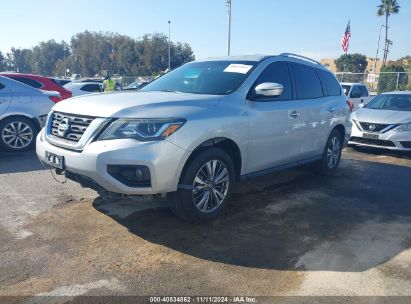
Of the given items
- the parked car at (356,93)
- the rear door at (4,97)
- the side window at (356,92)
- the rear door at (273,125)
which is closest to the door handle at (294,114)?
the rear door at (273,125)

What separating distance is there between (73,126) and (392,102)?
8190mm

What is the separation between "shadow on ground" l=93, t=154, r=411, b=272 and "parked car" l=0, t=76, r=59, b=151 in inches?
152

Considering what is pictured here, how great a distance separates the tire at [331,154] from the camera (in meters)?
6.34

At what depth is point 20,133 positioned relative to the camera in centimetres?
773

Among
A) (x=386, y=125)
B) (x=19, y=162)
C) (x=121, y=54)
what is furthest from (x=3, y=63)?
(x=386, y=125)

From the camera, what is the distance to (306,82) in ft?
18.7

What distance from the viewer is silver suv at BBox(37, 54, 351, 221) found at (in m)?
3.57

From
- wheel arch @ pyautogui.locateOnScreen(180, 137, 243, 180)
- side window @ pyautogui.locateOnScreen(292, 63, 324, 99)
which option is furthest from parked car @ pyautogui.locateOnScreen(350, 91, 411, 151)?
wheel arch @ pyautogui.locateOnScreen(180, 137, 243, 180)

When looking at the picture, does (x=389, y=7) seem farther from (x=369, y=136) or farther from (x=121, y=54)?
(x=369, y=136)

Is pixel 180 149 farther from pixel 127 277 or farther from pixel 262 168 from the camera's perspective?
pixel 262 168

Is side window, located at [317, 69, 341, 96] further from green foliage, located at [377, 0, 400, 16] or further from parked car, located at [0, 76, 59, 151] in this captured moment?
green foliage, located at [377, 0, 400, 16]

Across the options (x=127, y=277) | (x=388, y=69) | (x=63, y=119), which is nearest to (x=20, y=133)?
(x=63, y=119)

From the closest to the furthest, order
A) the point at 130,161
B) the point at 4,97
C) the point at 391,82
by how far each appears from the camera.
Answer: the point at 130,161, the point at 4,97, the point at 391,82

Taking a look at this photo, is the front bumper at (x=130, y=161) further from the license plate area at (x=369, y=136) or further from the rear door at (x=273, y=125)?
the license plate area at (x=369, y=136)
